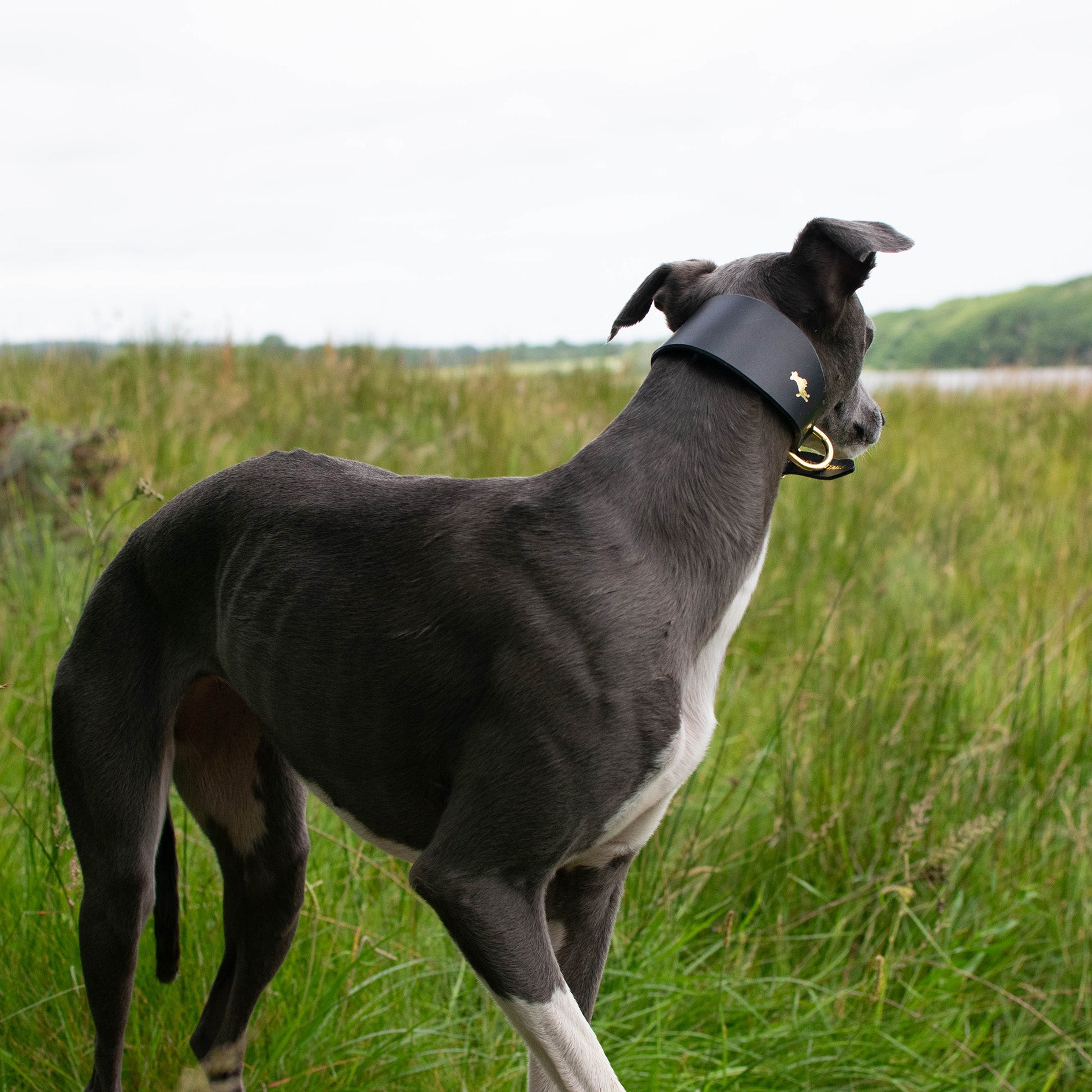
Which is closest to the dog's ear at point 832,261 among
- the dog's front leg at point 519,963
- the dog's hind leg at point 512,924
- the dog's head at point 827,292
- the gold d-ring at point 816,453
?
the dog's head at point 827,292

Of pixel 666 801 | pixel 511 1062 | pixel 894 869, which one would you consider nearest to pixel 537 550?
pixel 666 801

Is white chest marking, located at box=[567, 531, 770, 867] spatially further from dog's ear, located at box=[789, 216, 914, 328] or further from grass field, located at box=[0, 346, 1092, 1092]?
grass field, located at box=[0, 346, 1092, 1092]

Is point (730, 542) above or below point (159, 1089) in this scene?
above

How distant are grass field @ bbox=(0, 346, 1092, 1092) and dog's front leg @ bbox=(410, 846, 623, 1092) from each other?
0.82 m

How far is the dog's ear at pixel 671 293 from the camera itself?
5.66 ft

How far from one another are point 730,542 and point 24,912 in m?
1.64

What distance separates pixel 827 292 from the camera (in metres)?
1.61

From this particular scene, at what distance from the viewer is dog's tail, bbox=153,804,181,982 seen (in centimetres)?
196

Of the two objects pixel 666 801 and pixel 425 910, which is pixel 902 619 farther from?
pixel 666 801

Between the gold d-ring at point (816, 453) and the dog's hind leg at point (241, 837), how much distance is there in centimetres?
107

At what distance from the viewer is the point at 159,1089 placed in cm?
199

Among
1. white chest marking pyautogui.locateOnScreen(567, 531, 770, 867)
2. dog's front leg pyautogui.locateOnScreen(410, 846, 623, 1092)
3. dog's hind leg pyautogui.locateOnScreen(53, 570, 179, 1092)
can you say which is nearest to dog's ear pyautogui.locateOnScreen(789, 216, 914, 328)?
white chest marking pyautogui.locateOnScreen(567, 531, 770, 867)

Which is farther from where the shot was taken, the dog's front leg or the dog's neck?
the dog's neck

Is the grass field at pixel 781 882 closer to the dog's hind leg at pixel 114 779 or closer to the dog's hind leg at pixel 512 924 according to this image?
the dog's hind leg at pixel 114 779
